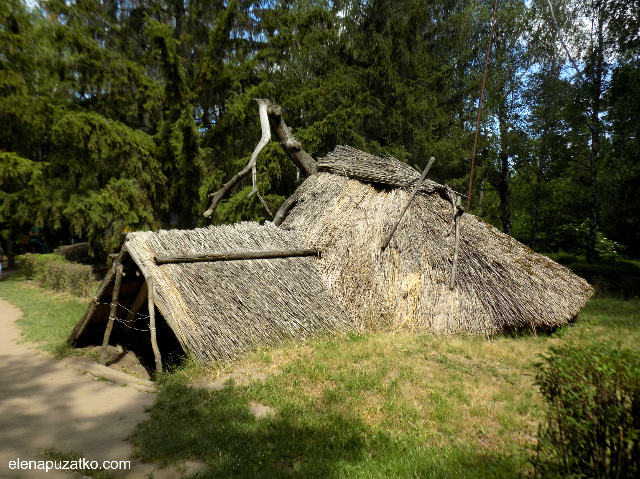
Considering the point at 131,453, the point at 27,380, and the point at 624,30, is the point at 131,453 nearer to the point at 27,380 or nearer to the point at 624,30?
the point at 27,380

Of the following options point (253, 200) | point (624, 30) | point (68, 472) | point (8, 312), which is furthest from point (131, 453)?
point (624, 30)

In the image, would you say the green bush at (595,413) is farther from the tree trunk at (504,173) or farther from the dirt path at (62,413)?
the tree trunk at (504,173)

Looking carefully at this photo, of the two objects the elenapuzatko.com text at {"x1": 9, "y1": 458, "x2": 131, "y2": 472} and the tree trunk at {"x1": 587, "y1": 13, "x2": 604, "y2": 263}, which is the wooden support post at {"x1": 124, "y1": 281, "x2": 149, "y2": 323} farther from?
the tree trunk at {"x1": 587, "y1": 13, "x2": 604, "y2": 263}

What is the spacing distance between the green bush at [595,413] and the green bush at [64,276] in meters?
12.3

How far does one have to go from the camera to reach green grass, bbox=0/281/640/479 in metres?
3.54

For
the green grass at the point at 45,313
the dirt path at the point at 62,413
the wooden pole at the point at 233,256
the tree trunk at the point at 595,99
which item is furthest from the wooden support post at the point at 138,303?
the tree trunk at the point at 595,99

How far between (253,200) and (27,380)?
9.88 m

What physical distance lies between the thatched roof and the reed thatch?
76cm

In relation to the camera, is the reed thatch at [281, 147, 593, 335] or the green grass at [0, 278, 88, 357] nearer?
the reed thatch at [281, 147, 593, 335]

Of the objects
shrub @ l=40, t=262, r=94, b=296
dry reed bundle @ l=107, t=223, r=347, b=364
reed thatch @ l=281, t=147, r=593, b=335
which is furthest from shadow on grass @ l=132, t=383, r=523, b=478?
Answer: shrub @ l=40, t=262, r=94, b=296

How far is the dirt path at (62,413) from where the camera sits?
378 centimetres

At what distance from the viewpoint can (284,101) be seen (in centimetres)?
1545

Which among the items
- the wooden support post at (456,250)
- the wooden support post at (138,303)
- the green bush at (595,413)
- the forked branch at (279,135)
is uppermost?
the forked branch at (279,135)

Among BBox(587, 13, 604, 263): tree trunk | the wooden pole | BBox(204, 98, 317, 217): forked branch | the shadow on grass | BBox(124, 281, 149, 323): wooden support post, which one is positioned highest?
BBox(587, 13, 604, 263): tree trunk
